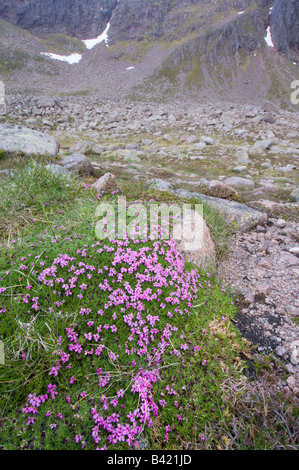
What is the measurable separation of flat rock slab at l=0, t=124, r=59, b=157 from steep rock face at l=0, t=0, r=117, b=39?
142 metres

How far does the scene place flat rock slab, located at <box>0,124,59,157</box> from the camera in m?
9.84

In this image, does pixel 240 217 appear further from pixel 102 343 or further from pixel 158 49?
pixel 158 49

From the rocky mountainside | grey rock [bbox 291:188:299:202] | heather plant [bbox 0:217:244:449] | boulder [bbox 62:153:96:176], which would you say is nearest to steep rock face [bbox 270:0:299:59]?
the rocky mountainside

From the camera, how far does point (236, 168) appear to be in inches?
594

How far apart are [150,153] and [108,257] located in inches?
649

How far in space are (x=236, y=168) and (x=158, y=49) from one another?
383 ft

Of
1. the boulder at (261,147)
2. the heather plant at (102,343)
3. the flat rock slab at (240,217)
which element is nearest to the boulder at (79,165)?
the flat rock slab at (240,217)

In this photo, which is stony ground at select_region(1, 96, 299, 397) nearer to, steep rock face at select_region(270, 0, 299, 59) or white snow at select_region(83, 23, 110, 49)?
steep rock face at select_region(270, 0, 299, 59)

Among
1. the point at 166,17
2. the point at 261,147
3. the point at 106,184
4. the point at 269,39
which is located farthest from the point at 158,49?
the point at 106,184

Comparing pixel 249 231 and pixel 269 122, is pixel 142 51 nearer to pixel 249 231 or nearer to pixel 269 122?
pixel 269 122

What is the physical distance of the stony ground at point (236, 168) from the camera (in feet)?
13.6

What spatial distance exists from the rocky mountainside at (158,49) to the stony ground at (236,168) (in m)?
32.1


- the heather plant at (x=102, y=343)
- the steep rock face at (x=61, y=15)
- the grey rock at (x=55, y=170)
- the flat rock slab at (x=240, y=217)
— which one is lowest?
the heather plant at (x=102, y=343)

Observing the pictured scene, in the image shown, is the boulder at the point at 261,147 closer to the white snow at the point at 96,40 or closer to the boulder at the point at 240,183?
the boulder at the point at 240,183
